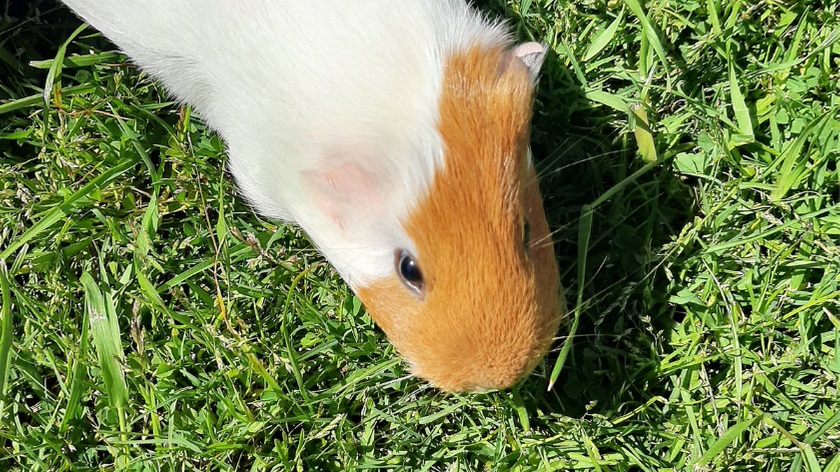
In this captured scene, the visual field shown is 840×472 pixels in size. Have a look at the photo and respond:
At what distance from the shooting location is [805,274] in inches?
114

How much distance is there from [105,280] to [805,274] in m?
2.77

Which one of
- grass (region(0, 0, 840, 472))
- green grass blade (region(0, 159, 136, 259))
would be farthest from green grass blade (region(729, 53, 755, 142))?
green grass blade (region(0, 159, 136, 259))

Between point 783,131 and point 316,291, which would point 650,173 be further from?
point 316,291

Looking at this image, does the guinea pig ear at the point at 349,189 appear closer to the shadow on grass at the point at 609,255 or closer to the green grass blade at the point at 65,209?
the shadow on grass at the point at 609,255

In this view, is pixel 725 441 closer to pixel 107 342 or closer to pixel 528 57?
pixel 528 57

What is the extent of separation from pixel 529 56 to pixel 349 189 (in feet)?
2.37

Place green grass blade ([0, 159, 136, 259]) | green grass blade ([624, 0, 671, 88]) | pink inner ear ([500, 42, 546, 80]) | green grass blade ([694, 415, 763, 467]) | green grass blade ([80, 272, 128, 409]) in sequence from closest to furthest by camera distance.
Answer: pink inner ear ([500, 42, 546, 80]), green grass blade ([694, 415, 763, 467]), green grass blade ([624, 0, 671, 88]), green grass blade ([80, 272, 128, 409]), green grass blade ([0, 159, 136, 259])

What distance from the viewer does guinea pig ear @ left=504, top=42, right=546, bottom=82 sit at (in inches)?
92.2

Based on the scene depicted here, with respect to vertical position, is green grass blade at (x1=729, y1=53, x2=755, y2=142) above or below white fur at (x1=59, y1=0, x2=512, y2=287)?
below

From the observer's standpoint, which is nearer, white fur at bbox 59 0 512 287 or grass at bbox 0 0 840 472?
white fur at bbox 59 0 512 287

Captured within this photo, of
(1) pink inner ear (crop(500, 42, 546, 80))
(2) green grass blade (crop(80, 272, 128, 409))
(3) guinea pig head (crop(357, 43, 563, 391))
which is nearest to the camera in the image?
(3) guinea pig head (crop(357, 43, 563, 391))

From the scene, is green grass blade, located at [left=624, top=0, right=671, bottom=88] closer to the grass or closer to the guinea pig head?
the grass

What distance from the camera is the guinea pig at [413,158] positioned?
7.06ft

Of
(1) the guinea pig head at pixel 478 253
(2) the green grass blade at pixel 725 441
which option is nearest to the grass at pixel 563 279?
(2) the green grass blade at pixel 725 441
